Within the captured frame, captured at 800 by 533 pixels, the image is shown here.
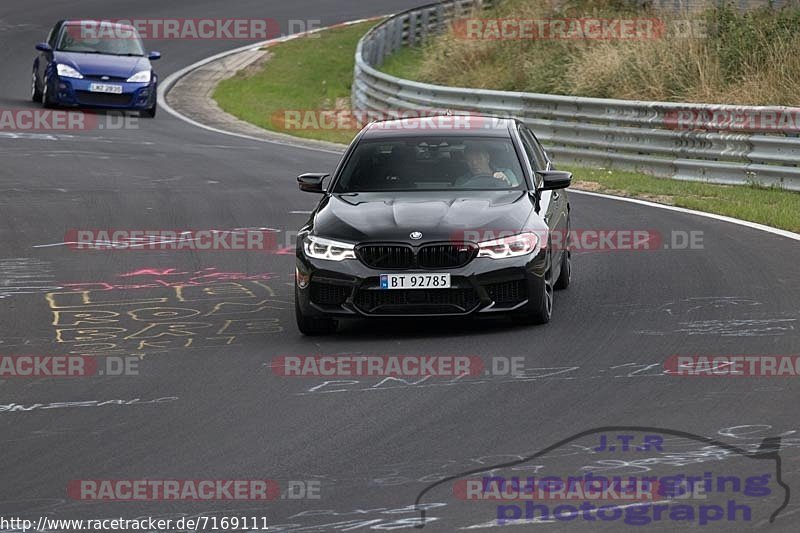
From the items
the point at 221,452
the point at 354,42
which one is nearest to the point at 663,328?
the point at 221,452

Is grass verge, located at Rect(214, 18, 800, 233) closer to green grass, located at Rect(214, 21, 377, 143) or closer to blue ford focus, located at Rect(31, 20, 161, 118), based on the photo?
green grass, located at Rect(214, 21, 377, 143)

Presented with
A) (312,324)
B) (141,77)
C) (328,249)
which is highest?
(328,249)

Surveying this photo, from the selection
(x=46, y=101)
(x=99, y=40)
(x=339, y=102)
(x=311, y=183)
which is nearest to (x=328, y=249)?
(x=311, y=183)

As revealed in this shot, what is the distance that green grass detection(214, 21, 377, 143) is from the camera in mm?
31297

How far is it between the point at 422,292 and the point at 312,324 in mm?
859

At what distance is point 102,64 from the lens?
2875 centimetres

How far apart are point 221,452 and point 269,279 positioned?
231 inches

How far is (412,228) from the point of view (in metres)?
10.5

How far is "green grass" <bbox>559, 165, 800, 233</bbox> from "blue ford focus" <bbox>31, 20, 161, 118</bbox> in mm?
10491

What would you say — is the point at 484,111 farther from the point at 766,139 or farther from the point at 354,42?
the point at 354,42

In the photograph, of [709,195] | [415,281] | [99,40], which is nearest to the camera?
[415,281]

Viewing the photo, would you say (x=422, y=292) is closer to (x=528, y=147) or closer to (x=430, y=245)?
(x=430, y=245)

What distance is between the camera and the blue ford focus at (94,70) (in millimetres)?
28484

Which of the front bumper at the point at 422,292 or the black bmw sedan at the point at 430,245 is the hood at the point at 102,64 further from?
the front bumper at the point at 422,292
